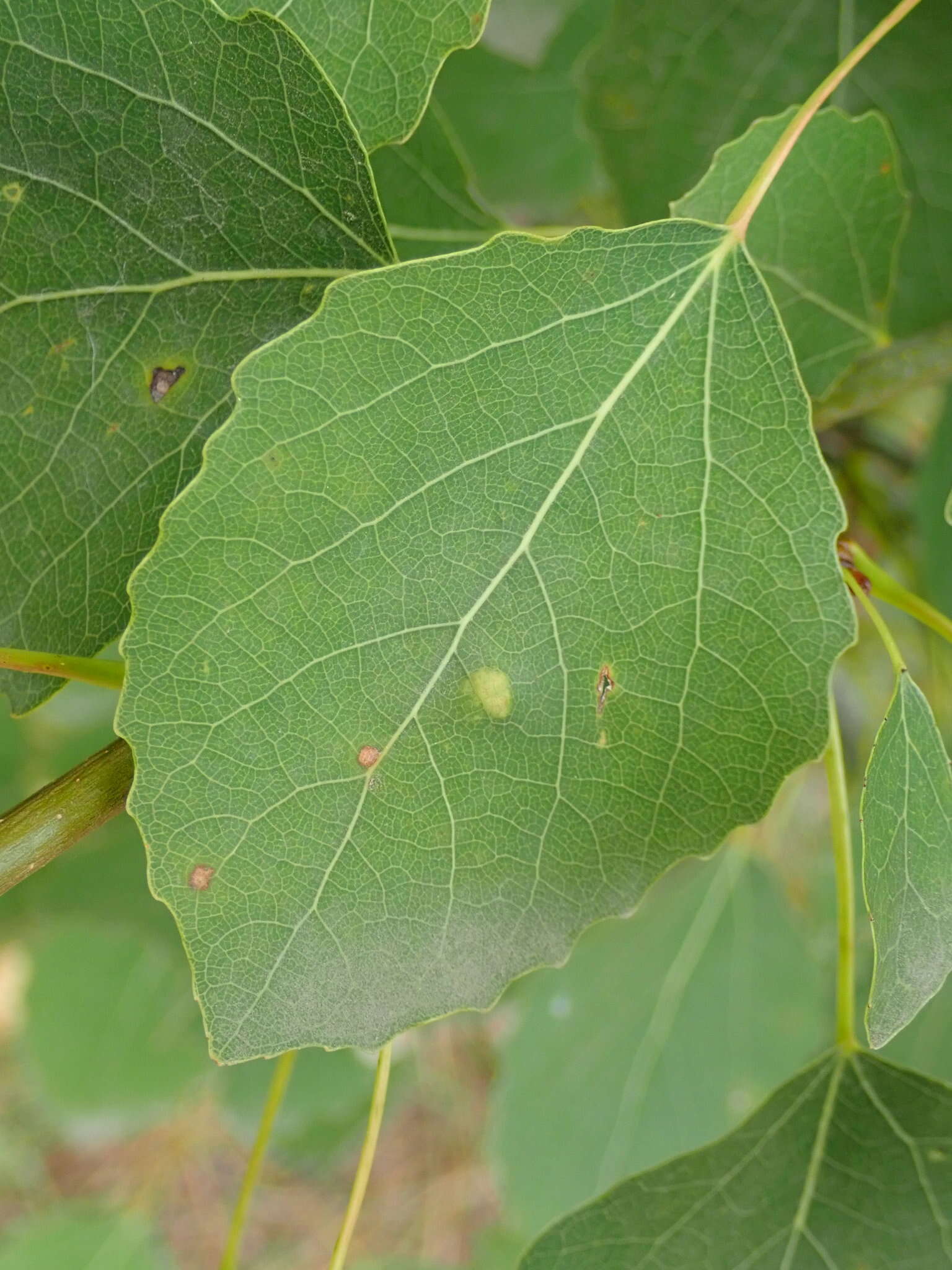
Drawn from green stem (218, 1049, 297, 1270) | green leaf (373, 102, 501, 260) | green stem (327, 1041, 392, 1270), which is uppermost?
green leaf (373, 102, 501, 260)

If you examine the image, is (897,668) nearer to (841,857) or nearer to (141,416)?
(841,857)

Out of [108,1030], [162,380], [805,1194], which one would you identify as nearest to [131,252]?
[162,380]

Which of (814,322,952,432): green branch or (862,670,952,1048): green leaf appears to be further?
(814,322,952,432): green branch

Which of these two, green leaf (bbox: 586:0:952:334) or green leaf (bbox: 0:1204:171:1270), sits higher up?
green leaf (bbox: 586:0:952:334)

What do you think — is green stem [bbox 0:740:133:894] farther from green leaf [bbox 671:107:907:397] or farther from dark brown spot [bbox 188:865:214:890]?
green leaf [bbox 671:107:907:397]

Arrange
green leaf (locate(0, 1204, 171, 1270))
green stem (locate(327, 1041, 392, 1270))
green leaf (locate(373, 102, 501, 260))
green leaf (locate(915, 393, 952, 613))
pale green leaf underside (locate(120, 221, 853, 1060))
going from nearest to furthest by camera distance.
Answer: pale green leaf underside (locate(120, 221, 853, 1060)) < green stem (locate(327, 1041, 392, 1270)) < green leaf (locate(373, 102, 501, 260)) < green leaf (locate(915, 393, 952, 613)) < green leaf (locate(0, 1204, 171, 1270))

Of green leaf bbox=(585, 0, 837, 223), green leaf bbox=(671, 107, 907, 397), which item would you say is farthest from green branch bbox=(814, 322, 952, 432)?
green leaf bbox=(585, 0, 837, 223)

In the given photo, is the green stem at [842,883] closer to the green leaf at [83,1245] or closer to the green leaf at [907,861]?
the green leaf at [907,861]
